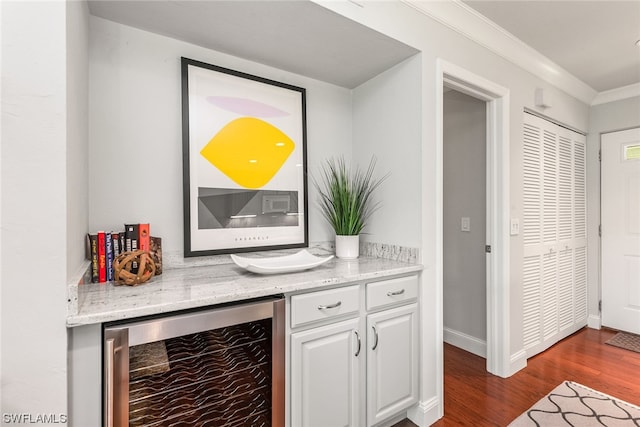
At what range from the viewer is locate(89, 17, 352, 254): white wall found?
4.94ft

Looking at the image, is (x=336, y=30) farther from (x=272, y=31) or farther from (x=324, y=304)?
(x=324, y=304)

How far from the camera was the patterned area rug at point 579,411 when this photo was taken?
5.92 feet

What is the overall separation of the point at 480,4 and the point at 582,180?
98.0 inches

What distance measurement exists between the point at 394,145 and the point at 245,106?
3.19 feet

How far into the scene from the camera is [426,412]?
5.95 feet

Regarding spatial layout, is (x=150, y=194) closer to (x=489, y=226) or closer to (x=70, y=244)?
(x=70, y=244)

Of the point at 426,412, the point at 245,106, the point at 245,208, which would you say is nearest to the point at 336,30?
the point at 245,106

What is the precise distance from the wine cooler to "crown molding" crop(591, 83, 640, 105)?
4006 millimetres

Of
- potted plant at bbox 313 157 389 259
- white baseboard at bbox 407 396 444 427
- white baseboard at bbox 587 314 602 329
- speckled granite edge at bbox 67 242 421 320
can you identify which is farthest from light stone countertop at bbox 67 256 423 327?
white baseboard at bbox 587 314 602 329

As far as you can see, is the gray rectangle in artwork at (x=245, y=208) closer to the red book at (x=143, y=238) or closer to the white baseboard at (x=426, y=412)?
the red book at (x=143, y=238)

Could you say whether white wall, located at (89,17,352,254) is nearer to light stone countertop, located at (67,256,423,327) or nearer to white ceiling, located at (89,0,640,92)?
white ceiling, located at (89,0,640,92)

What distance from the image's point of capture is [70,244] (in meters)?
0.98

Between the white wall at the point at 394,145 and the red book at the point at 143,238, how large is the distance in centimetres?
139

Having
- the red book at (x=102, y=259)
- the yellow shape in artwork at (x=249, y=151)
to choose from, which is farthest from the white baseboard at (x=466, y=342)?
the red book at (x=102, y=259)
